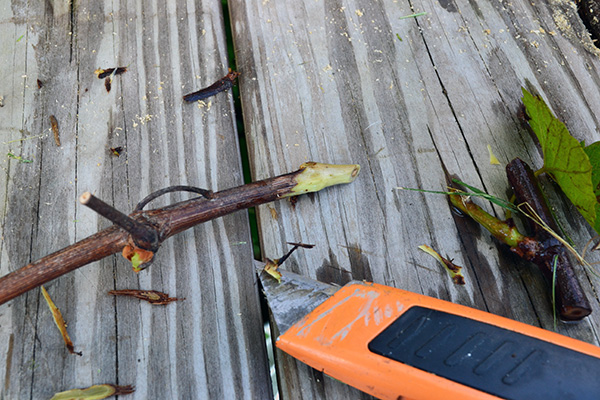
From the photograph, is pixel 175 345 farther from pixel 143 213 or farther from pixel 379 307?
pixel 379 307

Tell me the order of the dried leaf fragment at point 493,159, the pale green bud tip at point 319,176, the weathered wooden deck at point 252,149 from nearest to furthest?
the weathered wooden deck at point 252,149
the pale green bud tip at point 319,176
the dried leaf fragment at point 493,159

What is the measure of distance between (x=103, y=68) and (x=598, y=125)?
1.86m

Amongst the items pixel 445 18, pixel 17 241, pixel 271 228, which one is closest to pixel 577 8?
pixel 445 18

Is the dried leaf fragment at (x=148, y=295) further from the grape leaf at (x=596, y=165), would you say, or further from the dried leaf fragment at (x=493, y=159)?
the grape leaf at (x=596, y=165)

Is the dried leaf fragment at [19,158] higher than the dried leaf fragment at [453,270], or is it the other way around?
the dried leaf fragment at [19,158]

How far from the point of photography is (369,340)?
3.43ft

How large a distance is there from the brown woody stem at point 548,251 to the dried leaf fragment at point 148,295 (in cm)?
108

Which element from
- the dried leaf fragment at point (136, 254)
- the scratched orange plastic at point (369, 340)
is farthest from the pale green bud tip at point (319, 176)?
the dried leaf fragment at point (136, 254)

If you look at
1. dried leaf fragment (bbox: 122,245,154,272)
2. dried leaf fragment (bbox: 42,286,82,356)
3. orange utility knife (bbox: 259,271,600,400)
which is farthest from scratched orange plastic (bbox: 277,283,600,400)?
dried leaf fragment (bbox: 42,286,82,356)

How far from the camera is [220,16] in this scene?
1.80 m

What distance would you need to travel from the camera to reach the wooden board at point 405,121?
1.33 m

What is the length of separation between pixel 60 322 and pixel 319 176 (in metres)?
0.89

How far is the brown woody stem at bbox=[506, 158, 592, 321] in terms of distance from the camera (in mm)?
1204

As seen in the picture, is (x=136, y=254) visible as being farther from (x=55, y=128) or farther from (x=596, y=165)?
(x=596, y=165)
